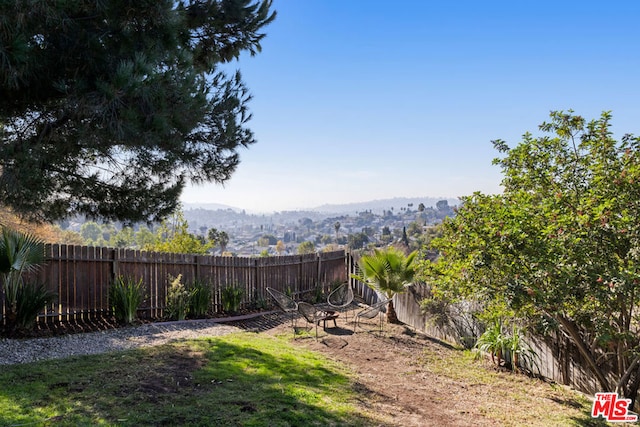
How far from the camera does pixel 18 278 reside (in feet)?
20.5

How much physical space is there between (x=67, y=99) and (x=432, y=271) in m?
5.73

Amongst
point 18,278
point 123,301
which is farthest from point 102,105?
point 123,301

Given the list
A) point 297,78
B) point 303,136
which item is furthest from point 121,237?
point 297,78

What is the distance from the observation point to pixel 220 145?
6.38 m

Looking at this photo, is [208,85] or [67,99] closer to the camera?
[67,99]

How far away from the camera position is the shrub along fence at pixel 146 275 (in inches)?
282

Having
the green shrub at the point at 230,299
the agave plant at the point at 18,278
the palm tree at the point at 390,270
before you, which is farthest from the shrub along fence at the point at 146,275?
the palm tree at the point at 390,270

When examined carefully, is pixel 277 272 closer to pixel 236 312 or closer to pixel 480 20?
pixel 236 312

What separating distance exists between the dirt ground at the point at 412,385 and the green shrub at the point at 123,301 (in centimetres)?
295

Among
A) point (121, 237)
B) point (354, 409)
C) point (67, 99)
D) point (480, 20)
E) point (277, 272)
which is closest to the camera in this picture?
point (354, 409)

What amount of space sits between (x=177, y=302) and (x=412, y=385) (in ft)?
18.5

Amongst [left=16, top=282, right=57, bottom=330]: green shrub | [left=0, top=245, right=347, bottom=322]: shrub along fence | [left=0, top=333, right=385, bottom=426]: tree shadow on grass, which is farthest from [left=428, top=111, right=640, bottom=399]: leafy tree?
[left=16, top=282, right=57, bottom=330]: green shrub

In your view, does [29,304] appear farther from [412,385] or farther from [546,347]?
[546,347]

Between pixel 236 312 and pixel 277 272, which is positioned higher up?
pixel 277 272
